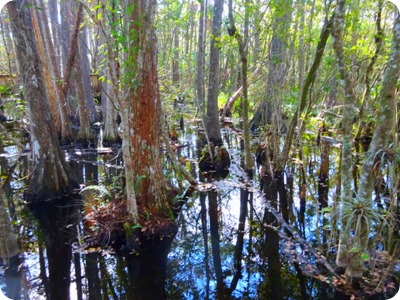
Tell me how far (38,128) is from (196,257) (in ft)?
13.2

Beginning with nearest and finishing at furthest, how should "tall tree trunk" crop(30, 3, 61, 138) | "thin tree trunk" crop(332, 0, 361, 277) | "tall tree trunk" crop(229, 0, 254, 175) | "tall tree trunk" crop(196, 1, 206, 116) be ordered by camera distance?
"thin tree trunk" crop(332, 0, 361, 277)
"tall tree trunk" crop(229, 0, 254, 175)
"tall tree trunk" crop(30, 3, 61, 138)
"tall tree trunk" crop(196, 1, 206, 116)

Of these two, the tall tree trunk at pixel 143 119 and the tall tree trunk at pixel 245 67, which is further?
the tall tree trunk at pixel 245 67

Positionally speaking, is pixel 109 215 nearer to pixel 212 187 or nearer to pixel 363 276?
pixel 212 187

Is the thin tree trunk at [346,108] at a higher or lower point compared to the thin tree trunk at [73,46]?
lower

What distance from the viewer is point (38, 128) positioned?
244 inches

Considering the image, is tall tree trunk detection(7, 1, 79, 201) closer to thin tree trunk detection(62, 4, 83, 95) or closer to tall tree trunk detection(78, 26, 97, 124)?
thin tree trunk detection(62, 4, 83, 95)

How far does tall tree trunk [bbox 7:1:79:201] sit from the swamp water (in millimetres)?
350

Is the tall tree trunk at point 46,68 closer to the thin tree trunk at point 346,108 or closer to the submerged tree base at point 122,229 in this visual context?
the submerged tree base at point 122,229

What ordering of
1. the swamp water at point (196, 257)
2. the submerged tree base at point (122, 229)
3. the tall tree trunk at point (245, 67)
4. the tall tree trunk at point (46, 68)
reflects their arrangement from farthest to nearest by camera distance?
1. the tall tree trunk at point (46, 68)
2. the tall tree trunk at point (245, 67)
3. the submerged tree base at point (122, 229)
4. the swamp water at point (196, 257)

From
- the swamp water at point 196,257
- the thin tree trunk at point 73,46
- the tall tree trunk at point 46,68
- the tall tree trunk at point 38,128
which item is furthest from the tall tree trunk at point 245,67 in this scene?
the tall tree trunk at point 46,68

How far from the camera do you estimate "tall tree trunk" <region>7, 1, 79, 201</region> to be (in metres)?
5.83

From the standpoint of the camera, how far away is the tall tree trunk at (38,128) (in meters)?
5.83

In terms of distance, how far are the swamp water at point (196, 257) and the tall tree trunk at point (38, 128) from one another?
35cm

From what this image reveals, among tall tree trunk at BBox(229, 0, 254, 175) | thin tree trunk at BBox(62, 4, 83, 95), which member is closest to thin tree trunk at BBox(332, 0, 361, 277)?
tall tree trunk at BBox(229, 0, 254, 175)
